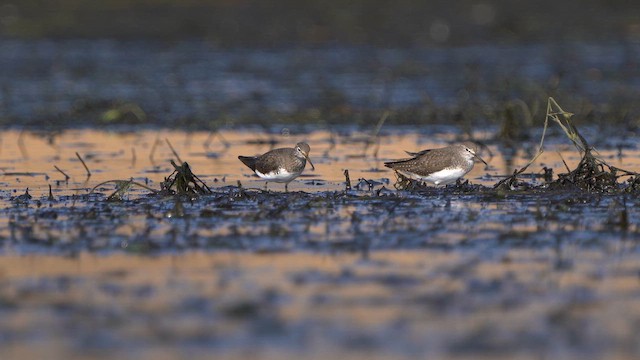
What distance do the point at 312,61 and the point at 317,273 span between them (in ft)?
67.9

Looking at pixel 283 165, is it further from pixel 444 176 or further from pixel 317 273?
pixel 317 273

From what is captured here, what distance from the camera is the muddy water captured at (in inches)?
311

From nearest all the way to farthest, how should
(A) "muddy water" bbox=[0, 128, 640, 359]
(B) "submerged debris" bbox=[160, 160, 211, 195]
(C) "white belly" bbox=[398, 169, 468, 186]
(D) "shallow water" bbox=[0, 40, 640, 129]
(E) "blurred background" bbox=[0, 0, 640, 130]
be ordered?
(A) "muddy water" bbox=[0, 128, 640, 359] → (B) "submerged debris" bbox=[160, 160, 211, 195] → (C) "white belly" bbox=[398, 169, 468, 186] → (D) "shallow water" bbox=[0, 40, 640, 129] → (E) "blurred background" bbox=[0, 0, 640, 130]

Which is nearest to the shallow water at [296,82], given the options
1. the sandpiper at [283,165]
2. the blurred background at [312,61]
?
the blurred background at [312,61]

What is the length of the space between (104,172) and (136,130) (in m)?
4.36

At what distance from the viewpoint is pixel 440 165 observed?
1407 cm

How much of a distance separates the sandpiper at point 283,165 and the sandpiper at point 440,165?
1.14m

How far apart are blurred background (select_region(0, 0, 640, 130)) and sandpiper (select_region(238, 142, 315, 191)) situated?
5.15 meters

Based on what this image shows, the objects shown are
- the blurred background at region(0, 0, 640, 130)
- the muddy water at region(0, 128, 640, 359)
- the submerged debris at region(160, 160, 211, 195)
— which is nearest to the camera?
the muddy water at region(0, 128, 640, 359)

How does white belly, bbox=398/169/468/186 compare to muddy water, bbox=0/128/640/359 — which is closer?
muddy water, bbox=0/128/640/359

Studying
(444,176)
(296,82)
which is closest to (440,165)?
(444,176)

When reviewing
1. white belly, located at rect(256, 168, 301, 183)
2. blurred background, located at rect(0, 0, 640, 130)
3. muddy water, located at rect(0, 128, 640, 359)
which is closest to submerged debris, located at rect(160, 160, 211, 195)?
muddy water, located at rect(0, 128, 640, 359)

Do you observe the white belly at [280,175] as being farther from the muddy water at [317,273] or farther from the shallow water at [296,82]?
the shallow water at [296,82]

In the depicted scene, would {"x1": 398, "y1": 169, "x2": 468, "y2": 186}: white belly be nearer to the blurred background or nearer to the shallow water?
the blurred background
